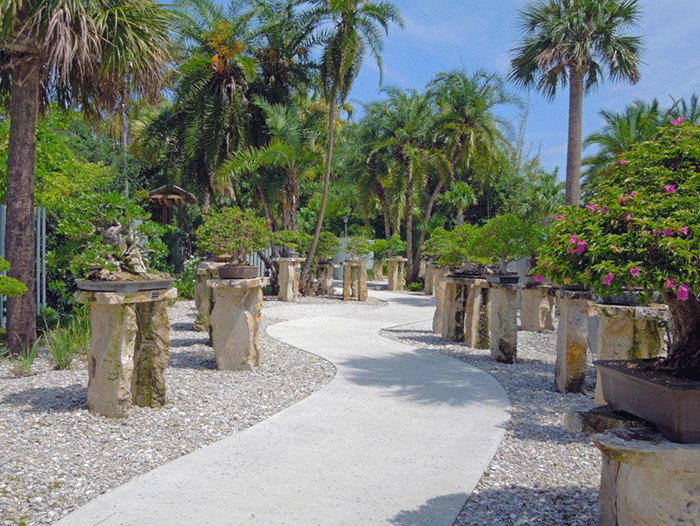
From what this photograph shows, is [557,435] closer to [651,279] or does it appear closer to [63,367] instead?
[651,279]

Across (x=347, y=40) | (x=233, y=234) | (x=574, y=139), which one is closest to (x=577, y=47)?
(x=574, y=139)

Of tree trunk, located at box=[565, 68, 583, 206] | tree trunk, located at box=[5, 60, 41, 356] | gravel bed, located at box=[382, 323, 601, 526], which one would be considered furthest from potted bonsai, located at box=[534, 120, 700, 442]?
tree trunk, located at box=[565, 68, 583, 206]

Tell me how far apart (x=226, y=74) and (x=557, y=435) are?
13.2 m

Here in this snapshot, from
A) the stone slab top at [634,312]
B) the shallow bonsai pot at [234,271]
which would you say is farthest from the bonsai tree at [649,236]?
the shallow bonsai pot at [234,271]

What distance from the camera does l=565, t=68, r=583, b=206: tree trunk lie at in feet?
37.8

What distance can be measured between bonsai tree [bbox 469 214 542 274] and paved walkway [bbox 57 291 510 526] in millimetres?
2182

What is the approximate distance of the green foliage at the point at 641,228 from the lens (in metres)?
2.21

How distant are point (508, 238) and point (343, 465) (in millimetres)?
4988

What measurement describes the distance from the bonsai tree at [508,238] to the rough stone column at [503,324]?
0.53 m

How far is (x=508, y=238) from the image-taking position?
7.82 m

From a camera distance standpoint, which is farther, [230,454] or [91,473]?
[230,454]

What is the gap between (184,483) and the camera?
335cm

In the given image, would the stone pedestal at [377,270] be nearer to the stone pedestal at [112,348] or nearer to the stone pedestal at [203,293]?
the stone pedestal at [203,293]

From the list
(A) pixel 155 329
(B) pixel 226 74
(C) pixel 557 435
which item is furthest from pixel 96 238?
(B) pixel 226 74
